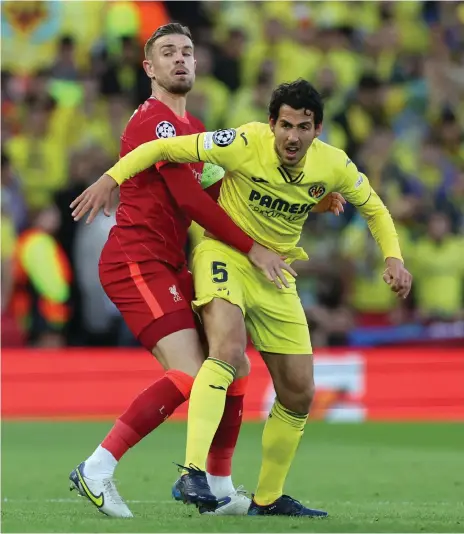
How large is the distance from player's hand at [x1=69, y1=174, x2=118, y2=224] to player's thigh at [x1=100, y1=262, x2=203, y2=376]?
0.52 meters

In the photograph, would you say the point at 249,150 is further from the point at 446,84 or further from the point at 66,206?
the point at 446,84

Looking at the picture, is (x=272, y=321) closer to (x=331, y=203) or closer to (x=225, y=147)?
(x=331, y=203)

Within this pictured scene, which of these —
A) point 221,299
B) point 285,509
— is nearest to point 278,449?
point 285,509

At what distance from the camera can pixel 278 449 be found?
23.9 ft

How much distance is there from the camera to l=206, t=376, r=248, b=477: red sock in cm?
744

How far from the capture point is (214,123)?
15852 mm

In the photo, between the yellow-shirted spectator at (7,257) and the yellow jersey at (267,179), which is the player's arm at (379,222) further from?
the yellow-shirted spectator at (7,257)

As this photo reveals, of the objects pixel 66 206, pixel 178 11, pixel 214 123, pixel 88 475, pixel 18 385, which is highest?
pixel 178 11

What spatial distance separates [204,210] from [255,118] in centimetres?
881

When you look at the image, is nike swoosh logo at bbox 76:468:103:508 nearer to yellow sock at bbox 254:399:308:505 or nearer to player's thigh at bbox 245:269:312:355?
yellow sock at bbox 254:399:308:505

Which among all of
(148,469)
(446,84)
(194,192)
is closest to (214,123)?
(446,84)

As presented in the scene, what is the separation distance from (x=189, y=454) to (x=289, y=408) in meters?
0.81

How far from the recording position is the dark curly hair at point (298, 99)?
6922 mm

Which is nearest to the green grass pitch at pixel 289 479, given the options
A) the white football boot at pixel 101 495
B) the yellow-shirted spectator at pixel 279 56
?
the white football boot at pixel 101 495
